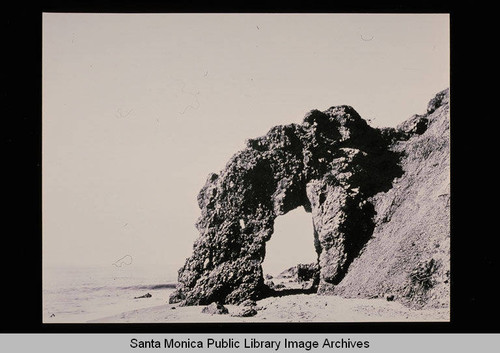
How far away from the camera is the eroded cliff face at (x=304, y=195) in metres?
21.6

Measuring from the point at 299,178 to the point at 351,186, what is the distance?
2056mm

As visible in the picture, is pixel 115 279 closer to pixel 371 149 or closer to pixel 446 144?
pixel 371 149

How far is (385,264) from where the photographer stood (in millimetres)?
20391

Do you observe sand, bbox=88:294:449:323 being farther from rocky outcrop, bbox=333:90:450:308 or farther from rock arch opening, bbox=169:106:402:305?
rock arch opening, bbox=169:106:402:305

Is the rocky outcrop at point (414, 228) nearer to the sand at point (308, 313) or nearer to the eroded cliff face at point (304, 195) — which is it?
the eroded cliff face at point (304, 195)

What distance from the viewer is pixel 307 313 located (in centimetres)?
1945

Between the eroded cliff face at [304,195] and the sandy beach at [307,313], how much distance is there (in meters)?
1.03

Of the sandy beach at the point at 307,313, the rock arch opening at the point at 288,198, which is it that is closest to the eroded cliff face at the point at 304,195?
the rock arch opening at the point at 288,198

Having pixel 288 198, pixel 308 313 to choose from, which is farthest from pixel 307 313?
pixel 288 198

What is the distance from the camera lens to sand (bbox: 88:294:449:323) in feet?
61.5

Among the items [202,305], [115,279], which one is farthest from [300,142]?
[115,279]

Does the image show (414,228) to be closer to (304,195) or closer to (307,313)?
(304,195)

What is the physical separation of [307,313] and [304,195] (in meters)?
5.16
